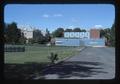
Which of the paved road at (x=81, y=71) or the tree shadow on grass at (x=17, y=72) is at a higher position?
the tree shadow on grass at (x=17, y=72)

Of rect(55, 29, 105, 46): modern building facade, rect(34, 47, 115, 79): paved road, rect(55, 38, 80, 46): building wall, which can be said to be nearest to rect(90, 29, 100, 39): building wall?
rect(55, 29, 105, 46): modern building facade

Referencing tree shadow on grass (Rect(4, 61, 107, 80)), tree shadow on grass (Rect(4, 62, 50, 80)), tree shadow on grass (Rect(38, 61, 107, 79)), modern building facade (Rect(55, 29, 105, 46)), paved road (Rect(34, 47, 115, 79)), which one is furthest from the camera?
tree shadow on grass (Rect(38, 61, 107, 79))

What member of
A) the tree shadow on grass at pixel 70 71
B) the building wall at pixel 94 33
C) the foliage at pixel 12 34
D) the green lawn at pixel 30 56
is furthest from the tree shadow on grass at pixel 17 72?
the building wall at pixel 94 33

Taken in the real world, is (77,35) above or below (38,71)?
above

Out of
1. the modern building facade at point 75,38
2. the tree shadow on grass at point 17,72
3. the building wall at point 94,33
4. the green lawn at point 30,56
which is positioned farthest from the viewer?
the green lawn at point 30,56

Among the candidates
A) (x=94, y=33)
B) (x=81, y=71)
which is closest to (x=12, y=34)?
(x=94, y=33)

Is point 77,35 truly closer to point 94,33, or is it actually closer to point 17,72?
point 94,33

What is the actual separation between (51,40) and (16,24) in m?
→ 0.97

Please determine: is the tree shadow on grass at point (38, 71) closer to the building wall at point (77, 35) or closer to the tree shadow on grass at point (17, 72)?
the tree shadow on grass at point (17, 72)

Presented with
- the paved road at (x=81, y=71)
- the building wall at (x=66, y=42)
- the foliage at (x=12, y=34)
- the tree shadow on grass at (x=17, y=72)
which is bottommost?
the paved road at (x=81, y=71)

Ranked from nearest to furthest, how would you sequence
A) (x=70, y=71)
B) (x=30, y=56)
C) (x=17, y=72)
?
1. (x=17, y=72)
2. (x=70, y=71)
3. (x=30, y=56)

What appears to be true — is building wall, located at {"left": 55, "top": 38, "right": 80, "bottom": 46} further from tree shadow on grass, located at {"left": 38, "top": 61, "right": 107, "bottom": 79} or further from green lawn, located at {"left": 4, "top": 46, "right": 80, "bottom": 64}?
tree shadow on grass, located at {"left": 38, "top": 61, "right": 107, "bottom": 79}

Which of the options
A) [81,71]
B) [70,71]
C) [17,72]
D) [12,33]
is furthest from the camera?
[70,71]

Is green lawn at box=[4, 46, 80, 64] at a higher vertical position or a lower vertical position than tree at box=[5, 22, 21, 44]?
lower
